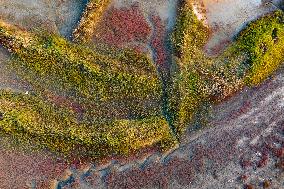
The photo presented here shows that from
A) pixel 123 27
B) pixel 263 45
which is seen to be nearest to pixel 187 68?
pixel 123 27

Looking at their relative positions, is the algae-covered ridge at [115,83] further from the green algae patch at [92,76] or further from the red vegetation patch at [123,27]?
the red vegetation patch at [123,27]

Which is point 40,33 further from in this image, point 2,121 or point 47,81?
point 2,121

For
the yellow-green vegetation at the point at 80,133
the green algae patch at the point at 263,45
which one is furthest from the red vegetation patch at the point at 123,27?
the green algae patch at the point at 263,45

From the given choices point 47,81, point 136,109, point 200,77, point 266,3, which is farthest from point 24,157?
point 266,3

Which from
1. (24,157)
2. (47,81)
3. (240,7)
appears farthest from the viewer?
(240,7)

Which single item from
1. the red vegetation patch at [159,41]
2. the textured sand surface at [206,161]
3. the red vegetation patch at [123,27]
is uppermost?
the red vegetation patch at [123,27]
